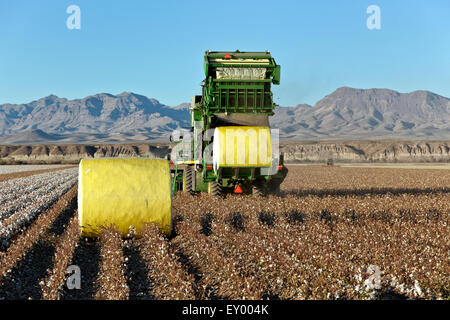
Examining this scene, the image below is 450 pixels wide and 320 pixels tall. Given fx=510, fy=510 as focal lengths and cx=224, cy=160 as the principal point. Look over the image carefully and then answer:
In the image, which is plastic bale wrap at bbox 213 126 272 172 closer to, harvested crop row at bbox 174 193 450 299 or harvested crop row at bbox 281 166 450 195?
harvested crop row at bbox 174 193 450 299

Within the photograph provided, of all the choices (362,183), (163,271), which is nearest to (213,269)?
(163,271)

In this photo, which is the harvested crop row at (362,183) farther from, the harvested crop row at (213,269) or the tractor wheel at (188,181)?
the harvested crop row at (213,269)

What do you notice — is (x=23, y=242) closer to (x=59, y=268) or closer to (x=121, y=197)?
(x=121, y=197)

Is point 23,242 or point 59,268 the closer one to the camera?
point 59,268

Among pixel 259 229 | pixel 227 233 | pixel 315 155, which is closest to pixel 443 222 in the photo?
pixel 259 229

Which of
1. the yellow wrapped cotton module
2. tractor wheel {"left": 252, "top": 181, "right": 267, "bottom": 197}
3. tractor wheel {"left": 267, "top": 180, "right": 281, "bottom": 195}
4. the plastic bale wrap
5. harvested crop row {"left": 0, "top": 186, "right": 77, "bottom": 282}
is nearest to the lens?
harvested crop row {"left": 0, "top": 186, "right": 77, "bottom": 282}

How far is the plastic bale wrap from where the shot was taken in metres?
15.2

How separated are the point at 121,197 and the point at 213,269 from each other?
3.41 metres

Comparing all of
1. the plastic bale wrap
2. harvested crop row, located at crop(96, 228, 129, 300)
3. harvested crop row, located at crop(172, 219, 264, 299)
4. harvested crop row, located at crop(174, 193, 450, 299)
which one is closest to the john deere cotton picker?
the plastic bale wrap

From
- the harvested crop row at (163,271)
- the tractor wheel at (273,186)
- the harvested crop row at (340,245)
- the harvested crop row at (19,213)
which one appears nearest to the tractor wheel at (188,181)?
the tractor wheel at (273,186)

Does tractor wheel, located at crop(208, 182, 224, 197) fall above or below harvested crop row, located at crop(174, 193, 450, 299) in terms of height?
above

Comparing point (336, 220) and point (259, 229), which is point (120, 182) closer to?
point (259, 229)

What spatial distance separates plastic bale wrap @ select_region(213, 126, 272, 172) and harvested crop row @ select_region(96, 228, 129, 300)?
548 cm

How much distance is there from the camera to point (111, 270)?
8.27 m
